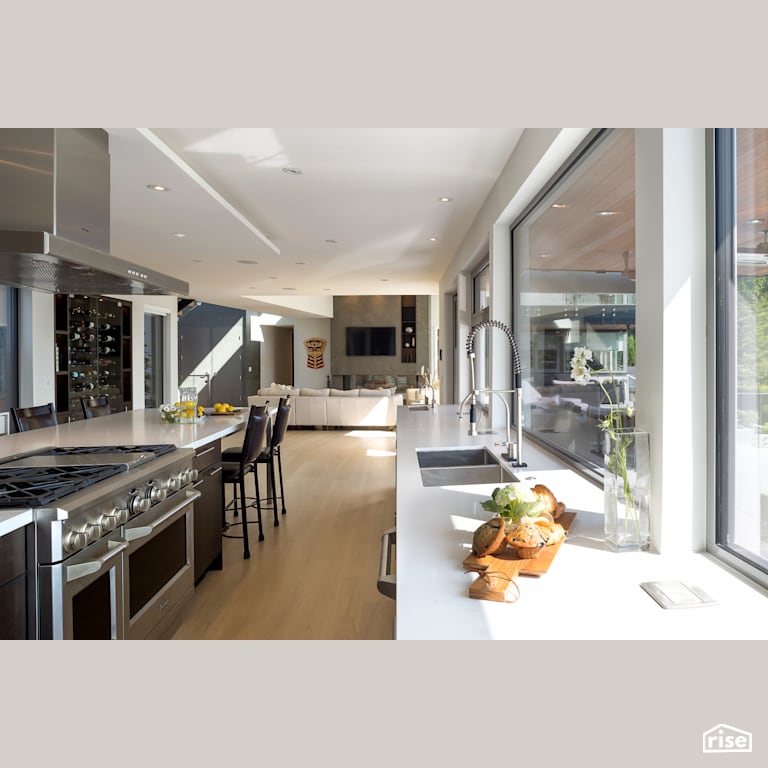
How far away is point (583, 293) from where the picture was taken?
2385mm

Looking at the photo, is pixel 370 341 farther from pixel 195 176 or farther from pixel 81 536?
pixel 81 536

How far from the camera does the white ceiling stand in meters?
2.88

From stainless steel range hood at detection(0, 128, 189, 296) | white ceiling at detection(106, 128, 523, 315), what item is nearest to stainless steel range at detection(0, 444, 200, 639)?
stainless steel range hood at detection(0, 128, 189, 296)

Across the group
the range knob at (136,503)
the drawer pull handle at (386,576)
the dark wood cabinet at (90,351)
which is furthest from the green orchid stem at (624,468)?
the dark wood cabinet at (90,351)

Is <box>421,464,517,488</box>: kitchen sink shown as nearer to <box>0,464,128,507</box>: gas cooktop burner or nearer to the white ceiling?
<box>0,464,128,507</box>: gas cooktop burner

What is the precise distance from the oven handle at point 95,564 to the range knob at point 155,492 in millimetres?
265

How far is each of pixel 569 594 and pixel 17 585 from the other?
A: 1.49 meters

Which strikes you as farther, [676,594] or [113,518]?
[113,518]

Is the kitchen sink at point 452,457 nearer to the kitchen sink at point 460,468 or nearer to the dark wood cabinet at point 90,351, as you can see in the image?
the kitchen sink at point 460,468

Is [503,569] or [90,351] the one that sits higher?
[90,351]

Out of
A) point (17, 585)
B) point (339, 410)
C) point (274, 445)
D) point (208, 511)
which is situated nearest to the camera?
point (17, 585)

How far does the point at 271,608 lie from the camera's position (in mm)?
2898

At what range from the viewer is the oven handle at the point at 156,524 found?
2.07 metres

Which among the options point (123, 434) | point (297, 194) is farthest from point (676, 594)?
point (297, 194)
